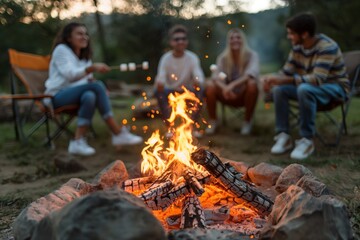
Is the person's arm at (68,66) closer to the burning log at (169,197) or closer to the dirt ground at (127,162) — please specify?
the dirt ground at (127,162)

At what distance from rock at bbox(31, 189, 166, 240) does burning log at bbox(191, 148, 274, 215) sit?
780 mm

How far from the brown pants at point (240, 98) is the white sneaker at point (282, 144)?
115 cm

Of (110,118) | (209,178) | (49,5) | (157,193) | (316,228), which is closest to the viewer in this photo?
(316,228)

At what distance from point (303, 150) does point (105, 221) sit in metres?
3.12

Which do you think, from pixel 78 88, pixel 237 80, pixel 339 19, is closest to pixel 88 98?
pixel 78 88

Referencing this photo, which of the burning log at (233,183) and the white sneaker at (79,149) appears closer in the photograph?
the burning log at (233,183)

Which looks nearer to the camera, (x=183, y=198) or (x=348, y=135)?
(x=183, y=198)

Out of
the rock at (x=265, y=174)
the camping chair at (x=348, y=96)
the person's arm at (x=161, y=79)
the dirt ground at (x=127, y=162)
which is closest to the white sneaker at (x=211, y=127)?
the dirt ground at (x=127, y=162)

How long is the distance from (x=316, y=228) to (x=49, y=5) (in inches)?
294

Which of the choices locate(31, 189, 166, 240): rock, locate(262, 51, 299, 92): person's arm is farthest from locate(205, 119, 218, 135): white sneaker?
locate(31, 189, 166, 240): rock

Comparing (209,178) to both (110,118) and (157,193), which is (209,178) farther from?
(110,118)

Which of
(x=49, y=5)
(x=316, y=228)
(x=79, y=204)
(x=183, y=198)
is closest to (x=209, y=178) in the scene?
(x=183, y=198)

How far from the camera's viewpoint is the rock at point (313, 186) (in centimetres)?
246

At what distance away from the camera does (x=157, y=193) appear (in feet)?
8.20
